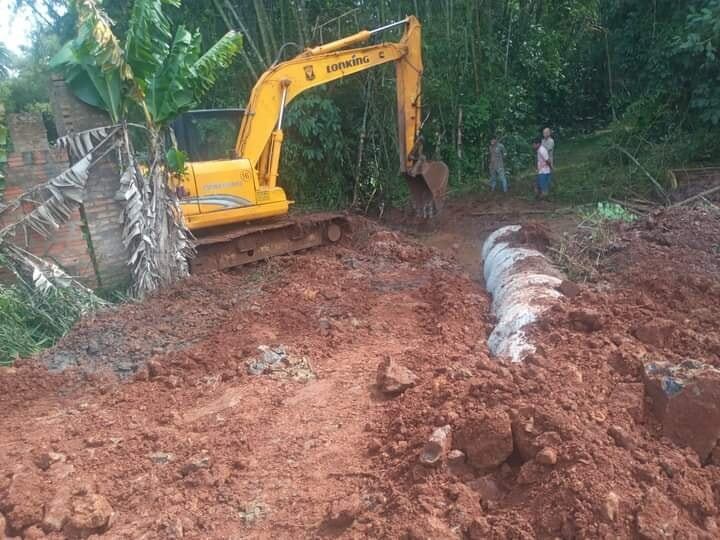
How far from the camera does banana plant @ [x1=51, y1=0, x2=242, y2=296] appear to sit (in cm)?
739

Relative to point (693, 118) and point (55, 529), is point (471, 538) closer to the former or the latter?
point (55, 529)

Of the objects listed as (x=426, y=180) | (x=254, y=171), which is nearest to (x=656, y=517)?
(x=254, y=171)

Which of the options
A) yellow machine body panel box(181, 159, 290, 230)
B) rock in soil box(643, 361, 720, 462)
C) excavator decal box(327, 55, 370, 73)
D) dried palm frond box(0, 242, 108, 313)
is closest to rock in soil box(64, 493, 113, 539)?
rock in soil box(643, 361, 720, 462)

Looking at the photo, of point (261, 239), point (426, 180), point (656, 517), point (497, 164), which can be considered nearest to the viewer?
point (656, 517)

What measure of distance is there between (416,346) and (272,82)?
16.8 feet

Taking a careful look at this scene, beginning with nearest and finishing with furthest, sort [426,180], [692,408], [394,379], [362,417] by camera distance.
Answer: [692,408] → [362,417] → [394,379] → [426,180]

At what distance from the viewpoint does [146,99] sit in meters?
7.83

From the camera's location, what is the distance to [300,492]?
158 inches

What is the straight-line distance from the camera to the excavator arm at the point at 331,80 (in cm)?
928

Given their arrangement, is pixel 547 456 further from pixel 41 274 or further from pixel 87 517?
pixel 41 274

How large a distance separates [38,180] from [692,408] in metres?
7.28

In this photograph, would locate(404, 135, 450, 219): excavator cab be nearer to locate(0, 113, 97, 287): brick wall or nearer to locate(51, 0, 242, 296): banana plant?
locate(51, 0, 242, 296): banana plant

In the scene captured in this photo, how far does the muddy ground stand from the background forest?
563 centimetres

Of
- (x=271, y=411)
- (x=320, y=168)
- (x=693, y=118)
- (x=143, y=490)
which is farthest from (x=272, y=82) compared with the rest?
(x=693, y=118)
